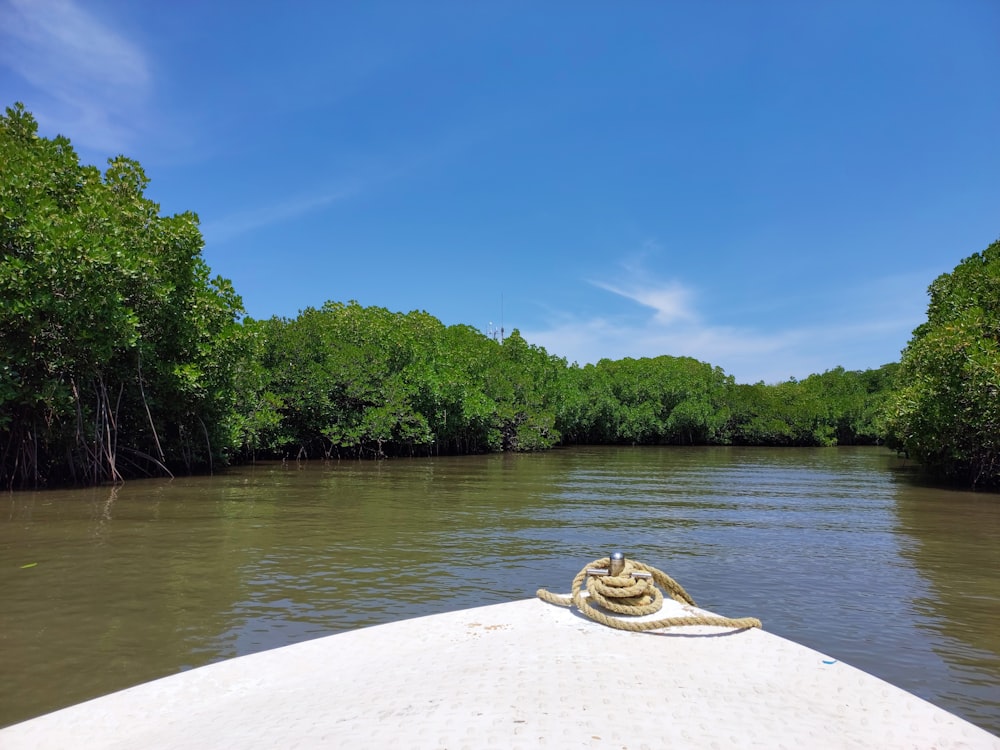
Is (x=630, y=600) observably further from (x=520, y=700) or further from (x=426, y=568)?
(x=426, y=568)

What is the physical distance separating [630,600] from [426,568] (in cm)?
350

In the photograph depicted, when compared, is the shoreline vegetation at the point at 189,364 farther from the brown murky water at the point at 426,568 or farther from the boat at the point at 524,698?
the boat at the point at 524,698

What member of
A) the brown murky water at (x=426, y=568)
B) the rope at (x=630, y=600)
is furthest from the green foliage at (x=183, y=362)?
the rope at (x=630, y=600)

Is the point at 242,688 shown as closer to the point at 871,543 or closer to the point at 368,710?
the point at 368,710

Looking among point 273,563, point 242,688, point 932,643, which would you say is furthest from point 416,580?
point 932,643

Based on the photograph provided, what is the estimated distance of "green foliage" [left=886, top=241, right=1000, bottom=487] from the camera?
51.6 feet

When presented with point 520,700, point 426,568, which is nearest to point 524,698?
point 520,700

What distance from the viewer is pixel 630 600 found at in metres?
4.74

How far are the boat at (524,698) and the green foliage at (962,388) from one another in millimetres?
15069

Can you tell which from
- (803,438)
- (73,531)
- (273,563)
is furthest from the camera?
(803,438)

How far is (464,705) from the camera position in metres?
2.97

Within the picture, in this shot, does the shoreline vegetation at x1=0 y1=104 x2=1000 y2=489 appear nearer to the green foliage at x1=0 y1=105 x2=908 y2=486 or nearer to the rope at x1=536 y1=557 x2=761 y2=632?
the green foliage at x1=0 y1=105 x2=908 y2=486

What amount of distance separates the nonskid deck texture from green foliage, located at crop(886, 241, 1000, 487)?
15.2 m

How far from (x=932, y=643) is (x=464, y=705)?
4482 millimetres
